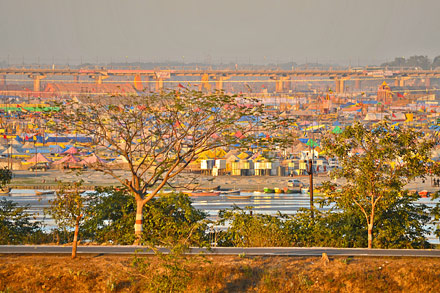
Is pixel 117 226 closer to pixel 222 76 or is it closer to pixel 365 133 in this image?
pixel 365 133

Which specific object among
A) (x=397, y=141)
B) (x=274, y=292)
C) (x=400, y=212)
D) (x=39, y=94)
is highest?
(x=39, y=94)

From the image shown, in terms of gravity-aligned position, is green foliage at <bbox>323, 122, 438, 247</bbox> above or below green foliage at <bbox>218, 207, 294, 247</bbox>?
above

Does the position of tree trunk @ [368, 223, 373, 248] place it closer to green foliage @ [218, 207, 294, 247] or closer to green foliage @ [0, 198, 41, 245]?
green foliage @ [218, 207, 294, 247]

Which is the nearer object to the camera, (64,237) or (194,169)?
(64,237)

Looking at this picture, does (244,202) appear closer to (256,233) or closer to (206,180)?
(206,180)

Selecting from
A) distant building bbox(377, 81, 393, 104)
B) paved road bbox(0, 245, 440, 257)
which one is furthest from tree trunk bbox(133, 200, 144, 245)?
distant building bbox(377, 81, 393, 104)

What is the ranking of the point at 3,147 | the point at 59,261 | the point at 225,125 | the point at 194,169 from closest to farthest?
the point at 59,261 → the point at 225,125 → the point at 194,169 → the point at 3,147

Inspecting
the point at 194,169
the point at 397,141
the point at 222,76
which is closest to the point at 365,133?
the point at 397,141
